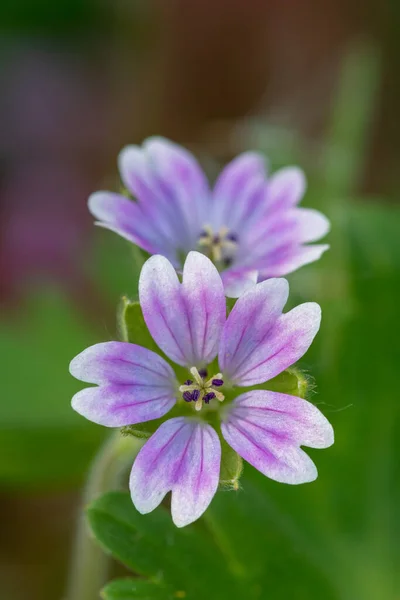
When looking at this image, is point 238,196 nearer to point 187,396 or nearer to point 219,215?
point 219,215

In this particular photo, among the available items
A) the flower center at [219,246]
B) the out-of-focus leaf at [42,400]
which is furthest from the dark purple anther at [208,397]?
the out-of-focus leaf at [42,400]

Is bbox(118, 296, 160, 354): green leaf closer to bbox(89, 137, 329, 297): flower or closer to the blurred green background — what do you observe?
the blurred green background

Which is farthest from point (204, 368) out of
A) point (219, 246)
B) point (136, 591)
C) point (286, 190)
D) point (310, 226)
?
point (286, 190)

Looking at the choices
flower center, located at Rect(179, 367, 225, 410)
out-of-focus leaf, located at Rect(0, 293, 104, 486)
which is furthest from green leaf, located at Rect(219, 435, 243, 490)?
out-of-focus leaf, located at Rect(0, 293, 104, 486)

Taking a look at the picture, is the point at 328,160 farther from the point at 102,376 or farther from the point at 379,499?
the point at 102,376

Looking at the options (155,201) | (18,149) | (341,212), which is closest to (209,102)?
(18,149)

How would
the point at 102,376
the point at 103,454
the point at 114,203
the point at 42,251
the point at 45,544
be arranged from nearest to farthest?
1. the point at 102,376
2. the point at 114,203
3. the point at 103,454
4. the point at 45,544
5. the point at 42,251
